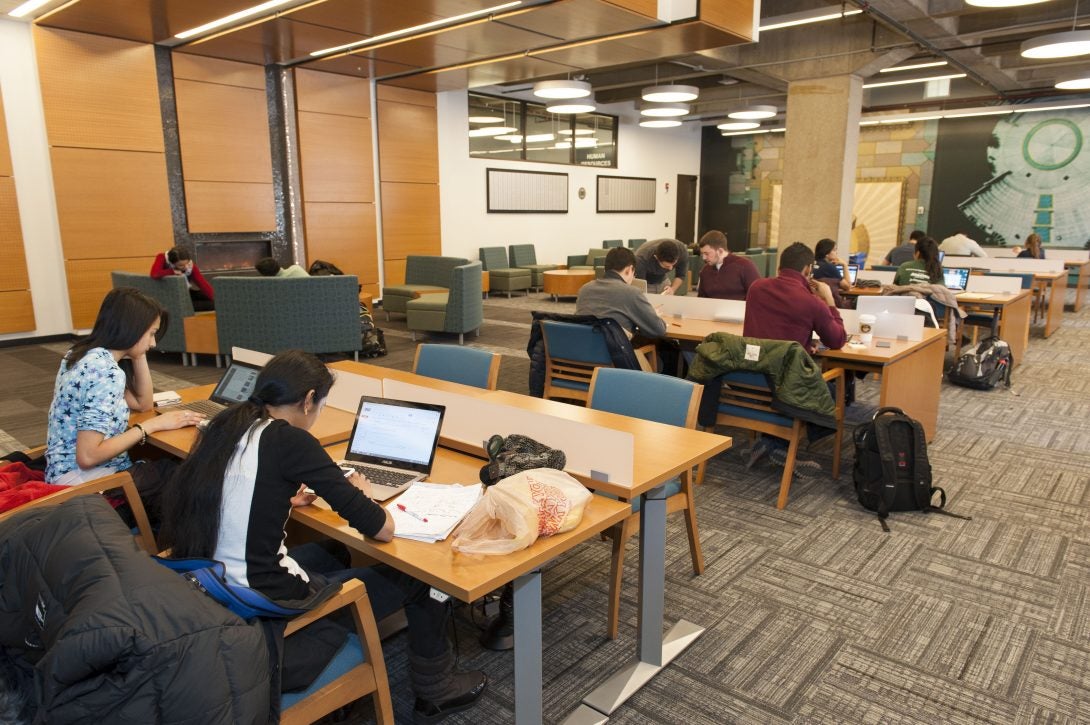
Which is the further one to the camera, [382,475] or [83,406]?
[83,406]

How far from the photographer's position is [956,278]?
6855 mm

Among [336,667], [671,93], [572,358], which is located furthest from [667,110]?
[336,667]

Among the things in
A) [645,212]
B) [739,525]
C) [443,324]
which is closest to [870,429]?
[739,525]

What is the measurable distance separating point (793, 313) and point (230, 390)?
284 cm

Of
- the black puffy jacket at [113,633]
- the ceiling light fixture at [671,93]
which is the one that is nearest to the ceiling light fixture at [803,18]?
the ceiling light fixture at [671,93]

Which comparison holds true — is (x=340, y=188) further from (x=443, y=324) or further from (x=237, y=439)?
(x=237, y=439)

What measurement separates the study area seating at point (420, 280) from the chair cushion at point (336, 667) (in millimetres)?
7505

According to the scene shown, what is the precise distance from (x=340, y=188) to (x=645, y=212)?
323 inches

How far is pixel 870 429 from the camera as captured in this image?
3.63 m

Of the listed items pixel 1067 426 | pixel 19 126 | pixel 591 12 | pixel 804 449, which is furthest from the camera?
pixel 19 126

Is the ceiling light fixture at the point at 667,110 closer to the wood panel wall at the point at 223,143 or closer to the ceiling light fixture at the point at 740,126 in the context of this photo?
the ceiling light fixture at the point at 740,126

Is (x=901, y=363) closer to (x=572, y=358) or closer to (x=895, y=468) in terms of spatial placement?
(x=895, y=468)

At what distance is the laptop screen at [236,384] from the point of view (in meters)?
2.84

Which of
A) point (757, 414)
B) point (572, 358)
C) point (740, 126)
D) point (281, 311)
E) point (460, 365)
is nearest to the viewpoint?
point (460, 365)
